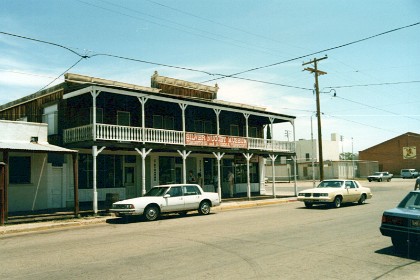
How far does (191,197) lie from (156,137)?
5.85m

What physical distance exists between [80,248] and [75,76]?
1527cm

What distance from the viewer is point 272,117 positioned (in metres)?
29.7

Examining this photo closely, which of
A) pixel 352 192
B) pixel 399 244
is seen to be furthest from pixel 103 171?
pixel 399 244

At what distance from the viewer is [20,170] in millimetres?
20047

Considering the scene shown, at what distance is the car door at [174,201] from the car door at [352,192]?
9007 millimetres

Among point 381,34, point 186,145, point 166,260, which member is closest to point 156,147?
point 186,145

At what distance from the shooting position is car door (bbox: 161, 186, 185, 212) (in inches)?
673

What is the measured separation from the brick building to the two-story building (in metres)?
56.1

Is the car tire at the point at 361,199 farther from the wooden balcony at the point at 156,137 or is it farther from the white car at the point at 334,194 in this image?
the wooden balcony at the point at 156,137

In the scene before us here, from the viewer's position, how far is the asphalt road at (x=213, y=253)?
7211mm

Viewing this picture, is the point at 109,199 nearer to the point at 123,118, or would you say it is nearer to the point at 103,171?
the point at 103,171

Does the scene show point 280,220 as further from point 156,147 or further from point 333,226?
point 156,147

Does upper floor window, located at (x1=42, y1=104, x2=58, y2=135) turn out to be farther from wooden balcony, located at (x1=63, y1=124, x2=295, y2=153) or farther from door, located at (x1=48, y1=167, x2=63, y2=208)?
door, located at (x1=48, y1=167, x2=63, y2=208)

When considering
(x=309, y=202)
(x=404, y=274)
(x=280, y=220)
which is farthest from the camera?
(x=309, y=202)
